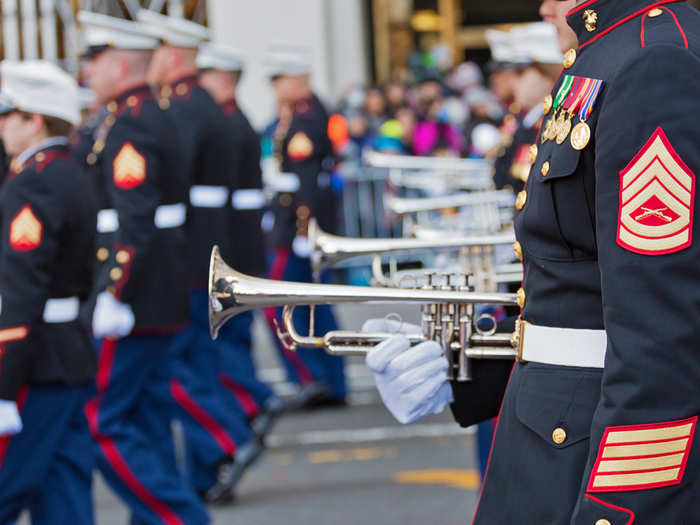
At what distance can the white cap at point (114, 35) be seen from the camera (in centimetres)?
486

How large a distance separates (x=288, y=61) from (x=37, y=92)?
3.85m

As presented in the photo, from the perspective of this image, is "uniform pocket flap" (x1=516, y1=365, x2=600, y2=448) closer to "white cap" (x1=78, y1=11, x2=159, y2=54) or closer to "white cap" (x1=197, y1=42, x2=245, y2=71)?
"white cap" (x1=78, y1=11, x2=159, y2=54)

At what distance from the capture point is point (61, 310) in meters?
3.75

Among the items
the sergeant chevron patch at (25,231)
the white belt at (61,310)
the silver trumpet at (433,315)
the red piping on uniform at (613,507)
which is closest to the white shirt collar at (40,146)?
the sergeant chevron patch at (25,231)

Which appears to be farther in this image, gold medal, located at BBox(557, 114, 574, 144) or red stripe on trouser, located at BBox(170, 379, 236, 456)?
red stripe on trouser, located at BBox(170, 379, 236, 456)

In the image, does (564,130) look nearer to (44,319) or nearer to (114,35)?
(44,319)

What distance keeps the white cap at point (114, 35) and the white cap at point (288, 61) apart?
9.00 feet

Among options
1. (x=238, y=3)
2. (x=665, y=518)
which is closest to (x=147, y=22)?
(x=665, y=518)

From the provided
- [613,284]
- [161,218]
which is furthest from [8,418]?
[613,284]

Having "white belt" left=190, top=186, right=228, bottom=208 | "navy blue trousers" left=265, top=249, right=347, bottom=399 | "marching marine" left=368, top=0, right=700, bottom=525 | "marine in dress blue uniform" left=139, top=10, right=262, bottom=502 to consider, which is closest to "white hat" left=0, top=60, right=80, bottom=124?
"marine in dress blue uniform" left=139, top=10, right=262, bottom=502

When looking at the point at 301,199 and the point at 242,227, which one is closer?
the point at 242,227

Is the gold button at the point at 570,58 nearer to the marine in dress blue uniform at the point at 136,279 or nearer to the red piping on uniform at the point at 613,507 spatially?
the red piping on uniform at the point at 613,507

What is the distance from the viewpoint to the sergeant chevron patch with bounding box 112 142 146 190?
455 cm

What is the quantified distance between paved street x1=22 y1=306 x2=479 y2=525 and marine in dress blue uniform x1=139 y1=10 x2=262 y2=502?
0.71 feet
